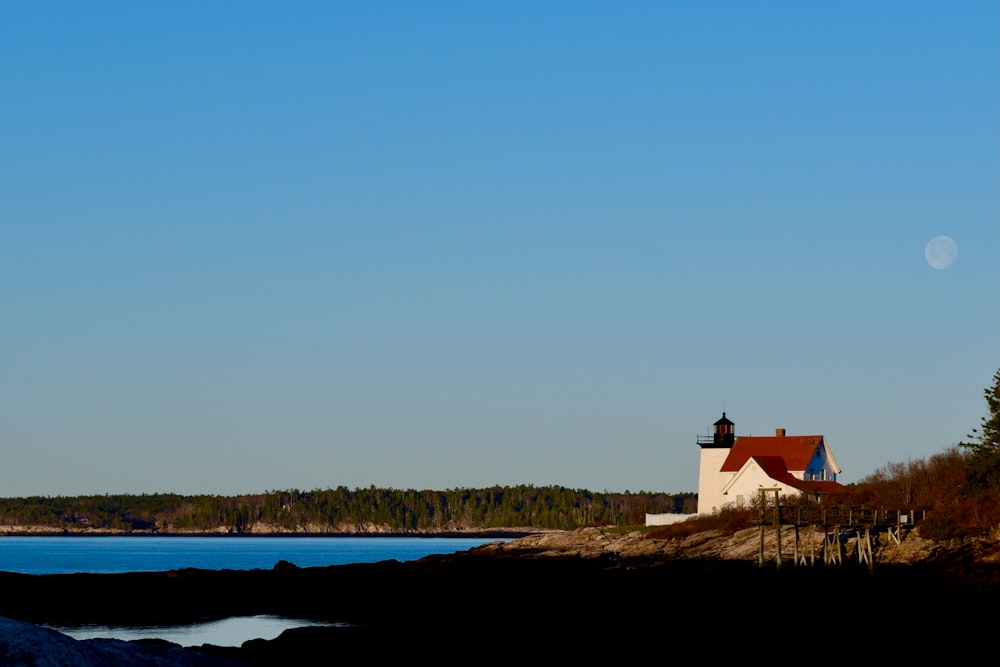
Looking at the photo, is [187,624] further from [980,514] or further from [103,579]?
[980,514]

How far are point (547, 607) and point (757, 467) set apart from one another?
1592 inches

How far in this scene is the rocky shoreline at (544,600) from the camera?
35.5 m

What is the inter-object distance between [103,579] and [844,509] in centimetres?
4042

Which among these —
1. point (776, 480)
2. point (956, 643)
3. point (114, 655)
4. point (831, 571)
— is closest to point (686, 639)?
point (956, 643)

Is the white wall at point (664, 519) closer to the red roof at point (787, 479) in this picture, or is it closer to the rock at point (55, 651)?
the red roof at point (787, 479)

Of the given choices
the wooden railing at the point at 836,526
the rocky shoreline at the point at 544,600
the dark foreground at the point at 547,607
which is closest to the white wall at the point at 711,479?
the rocky shoreline at the point at 544,600

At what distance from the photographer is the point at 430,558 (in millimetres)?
87375

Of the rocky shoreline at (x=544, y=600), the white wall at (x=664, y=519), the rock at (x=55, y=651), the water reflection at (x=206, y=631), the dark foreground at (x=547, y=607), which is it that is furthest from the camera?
the white wall at (x=664, y=519)

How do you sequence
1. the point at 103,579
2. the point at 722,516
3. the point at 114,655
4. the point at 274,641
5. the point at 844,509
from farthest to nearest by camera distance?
the point at 722,516, the point at 103,579, the point at 844,509, the point at 274,641, the point at 114,655

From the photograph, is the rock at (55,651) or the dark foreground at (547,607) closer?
the rock at (55,651)

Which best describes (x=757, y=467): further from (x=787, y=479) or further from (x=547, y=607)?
(x=547, y=607)

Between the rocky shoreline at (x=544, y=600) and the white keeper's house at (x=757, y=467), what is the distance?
981cm

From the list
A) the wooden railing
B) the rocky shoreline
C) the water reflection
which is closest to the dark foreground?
the rocky shoreline

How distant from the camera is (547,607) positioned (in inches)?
1852
